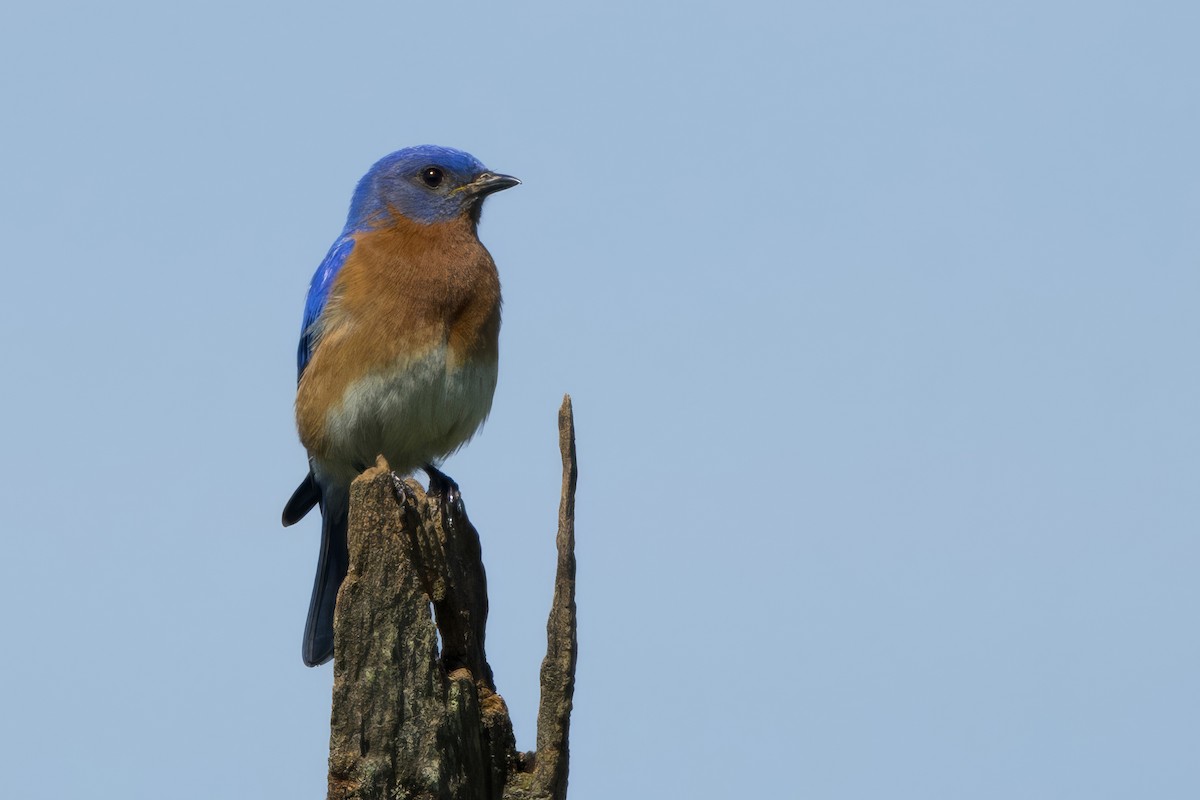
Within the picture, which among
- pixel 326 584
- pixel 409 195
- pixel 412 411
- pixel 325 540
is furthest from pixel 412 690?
pixel 409 195

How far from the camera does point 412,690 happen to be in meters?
6.89

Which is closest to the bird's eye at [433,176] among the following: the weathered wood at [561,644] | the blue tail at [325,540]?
the blue tail at [325,540]

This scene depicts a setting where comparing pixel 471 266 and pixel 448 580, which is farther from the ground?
pixel 471 266

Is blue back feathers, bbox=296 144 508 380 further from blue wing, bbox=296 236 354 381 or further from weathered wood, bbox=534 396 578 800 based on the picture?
weathered wood, bbox=534 396 578 800

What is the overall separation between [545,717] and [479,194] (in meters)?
5.22

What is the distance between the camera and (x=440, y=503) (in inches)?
317

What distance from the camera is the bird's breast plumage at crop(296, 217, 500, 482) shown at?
401 inches

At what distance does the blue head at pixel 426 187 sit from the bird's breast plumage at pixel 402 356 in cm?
43

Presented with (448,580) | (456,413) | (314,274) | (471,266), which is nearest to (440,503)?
(448,580)

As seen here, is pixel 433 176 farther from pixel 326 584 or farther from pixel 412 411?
pixel 326 584

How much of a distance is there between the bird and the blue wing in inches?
0.4

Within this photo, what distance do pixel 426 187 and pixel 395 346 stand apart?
1665 millimetres

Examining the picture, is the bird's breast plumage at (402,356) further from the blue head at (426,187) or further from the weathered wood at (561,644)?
the weathered wood at (561,644)

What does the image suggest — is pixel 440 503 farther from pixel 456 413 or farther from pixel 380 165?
pixel 380 165
